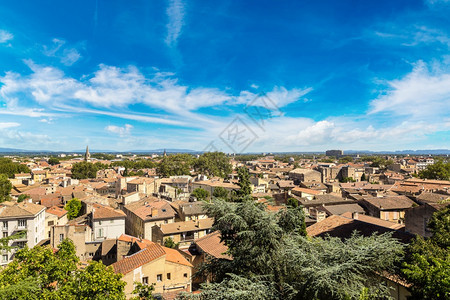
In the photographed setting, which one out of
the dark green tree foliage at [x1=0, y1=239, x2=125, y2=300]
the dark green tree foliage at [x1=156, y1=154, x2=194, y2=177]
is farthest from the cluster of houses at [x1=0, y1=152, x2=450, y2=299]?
the dark green tree foliage at [x1=156, y1=154, x2=194, y2=177]

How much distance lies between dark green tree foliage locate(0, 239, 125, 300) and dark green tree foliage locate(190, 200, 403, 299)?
114 inches

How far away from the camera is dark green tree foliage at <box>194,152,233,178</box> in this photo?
9188 centimetres

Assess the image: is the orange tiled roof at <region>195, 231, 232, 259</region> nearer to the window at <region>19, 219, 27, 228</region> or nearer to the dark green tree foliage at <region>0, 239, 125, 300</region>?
the dark green tree foliage at <region>0, 239, 125, 300</region>

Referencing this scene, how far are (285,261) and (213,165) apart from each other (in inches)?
3333

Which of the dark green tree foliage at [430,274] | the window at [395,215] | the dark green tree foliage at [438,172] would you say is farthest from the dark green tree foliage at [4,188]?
the dark green tree foliage at [438,172]

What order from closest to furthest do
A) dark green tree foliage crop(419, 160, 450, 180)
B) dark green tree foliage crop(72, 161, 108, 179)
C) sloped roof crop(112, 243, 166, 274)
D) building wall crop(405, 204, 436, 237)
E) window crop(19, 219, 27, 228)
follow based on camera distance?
1. sloped roof crop(112, 243, 166, 274)
2. building wall crop(405, 204, 436, 237)
3. window crop(19, 219, 27, 228)
4. dark green tree foliage crop(419, 160, 450, 180)
5. dark green tree foliage crop(72, 161, 108, 179)

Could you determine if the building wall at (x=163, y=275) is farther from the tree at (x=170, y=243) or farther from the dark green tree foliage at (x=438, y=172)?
the dark green tree foliage at (x=438, y=172)

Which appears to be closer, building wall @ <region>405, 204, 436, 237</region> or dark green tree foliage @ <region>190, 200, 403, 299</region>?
dark green tree foliage @ <region>190, 200, 403, 299</region>

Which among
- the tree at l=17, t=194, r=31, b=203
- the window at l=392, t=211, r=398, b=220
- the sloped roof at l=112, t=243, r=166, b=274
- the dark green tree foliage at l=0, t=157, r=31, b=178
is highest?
the dark green tree foliage at l=0, t=157, r=31, b=178

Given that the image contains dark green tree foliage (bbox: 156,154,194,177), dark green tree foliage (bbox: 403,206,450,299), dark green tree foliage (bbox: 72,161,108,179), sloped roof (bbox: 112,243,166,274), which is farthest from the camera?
dark green tree foliage (bbox: 72,161,108,179)

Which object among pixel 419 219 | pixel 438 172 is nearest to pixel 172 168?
pixel 438 172

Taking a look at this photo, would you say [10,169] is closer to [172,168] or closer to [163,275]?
[172,168]

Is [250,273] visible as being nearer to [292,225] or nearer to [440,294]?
[292,225]

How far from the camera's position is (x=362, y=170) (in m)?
→ 103
